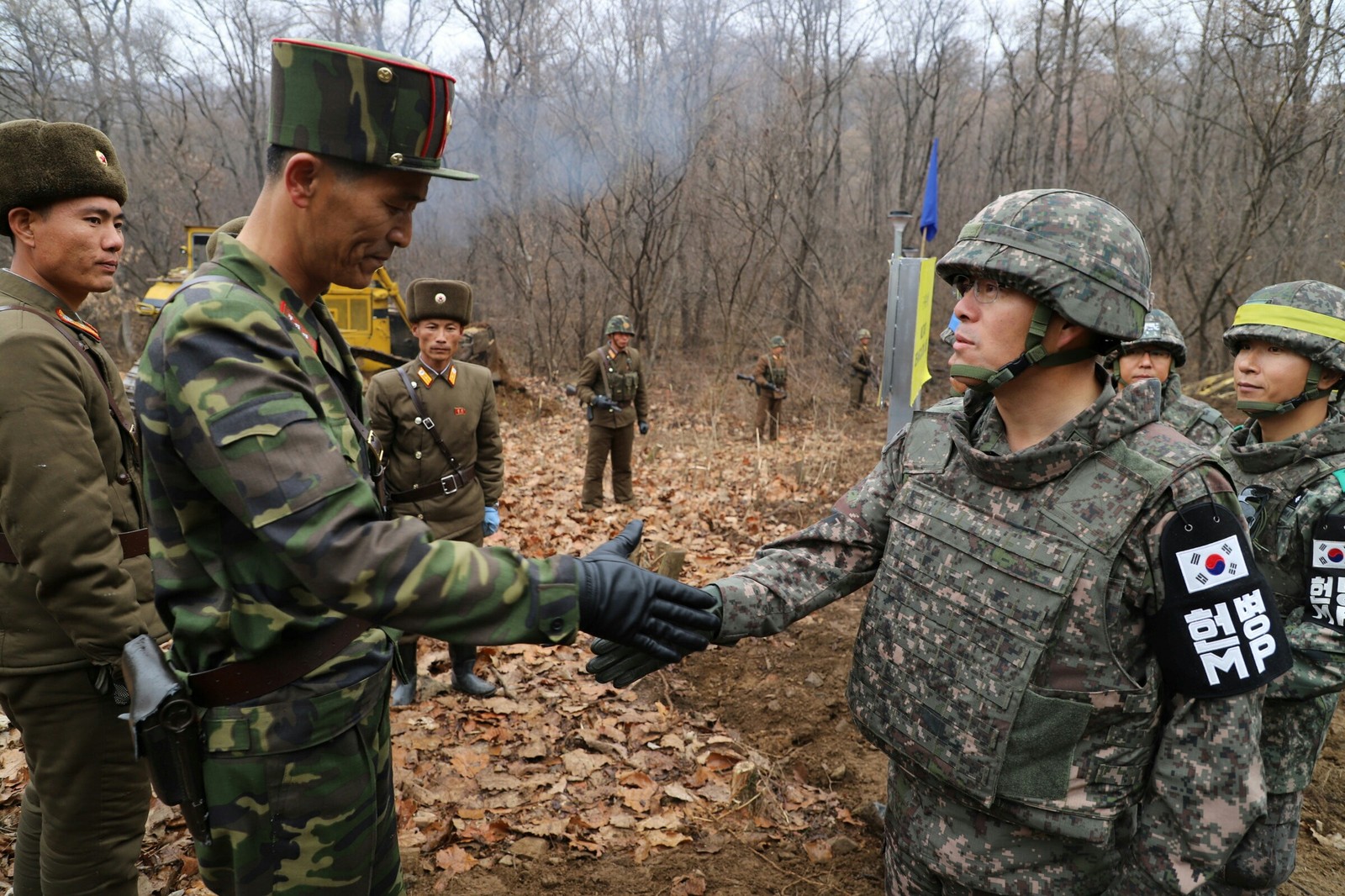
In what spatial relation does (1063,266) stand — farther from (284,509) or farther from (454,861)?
(454,861)

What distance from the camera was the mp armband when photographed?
1727mm

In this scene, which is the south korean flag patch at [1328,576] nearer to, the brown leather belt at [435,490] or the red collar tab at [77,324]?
the red collar tab at [77,324]

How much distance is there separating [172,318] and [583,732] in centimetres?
324

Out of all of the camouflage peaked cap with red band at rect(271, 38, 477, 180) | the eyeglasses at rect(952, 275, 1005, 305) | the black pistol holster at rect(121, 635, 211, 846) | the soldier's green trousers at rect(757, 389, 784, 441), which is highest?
the camouflage peaked cap with red band at rect(271, 38, 477, 180)

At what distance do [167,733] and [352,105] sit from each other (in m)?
1.44

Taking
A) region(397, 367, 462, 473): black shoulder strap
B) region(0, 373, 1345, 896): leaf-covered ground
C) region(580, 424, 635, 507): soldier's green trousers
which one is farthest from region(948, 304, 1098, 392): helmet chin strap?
region(580, 424, 635, 507): soldier's green trousers

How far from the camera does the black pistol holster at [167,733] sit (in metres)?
1.78

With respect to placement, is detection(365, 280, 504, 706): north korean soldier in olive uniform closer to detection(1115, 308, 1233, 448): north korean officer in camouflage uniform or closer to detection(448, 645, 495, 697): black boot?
detection(448, 645, 495, 697): black boot

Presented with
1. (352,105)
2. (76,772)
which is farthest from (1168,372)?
(76,772)

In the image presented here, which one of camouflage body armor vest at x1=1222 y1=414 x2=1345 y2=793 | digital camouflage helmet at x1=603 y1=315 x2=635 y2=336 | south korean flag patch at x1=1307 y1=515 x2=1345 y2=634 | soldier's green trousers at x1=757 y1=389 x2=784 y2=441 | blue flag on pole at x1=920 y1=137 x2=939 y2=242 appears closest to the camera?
south korean flag patch at x1=1307 y1=515 x2=1345 y2=634

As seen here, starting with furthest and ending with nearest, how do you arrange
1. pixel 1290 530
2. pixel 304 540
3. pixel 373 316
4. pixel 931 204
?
pixel 373 316 → pixel 931 204 → pixel 1290 530 → pixel 304 540

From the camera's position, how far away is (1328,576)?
256 cm

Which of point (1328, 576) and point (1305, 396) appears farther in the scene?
point (1305, 396)

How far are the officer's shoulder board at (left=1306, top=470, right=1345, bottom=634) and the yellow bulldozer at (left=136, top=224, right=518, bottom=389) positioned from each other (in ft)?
44.9
